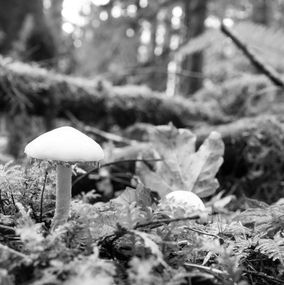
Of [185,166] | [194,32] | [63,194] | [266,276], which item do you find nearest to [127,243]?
[63,194]

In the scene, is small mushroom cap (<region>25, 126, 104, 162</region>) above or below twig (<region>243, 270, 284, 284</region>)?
above

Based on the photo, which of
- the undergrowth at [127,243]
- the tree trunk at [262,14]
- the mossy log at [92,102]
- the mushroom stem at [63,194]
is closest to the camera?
the undergrowth at [127,243]

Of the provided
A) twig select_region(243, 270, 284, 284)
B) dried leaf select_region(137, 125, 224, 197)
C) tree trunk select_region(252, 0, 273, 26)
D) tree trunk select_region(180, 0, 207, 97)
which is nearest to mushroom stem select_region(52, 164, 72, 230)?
twig select_region(243, 270, 284, 284)

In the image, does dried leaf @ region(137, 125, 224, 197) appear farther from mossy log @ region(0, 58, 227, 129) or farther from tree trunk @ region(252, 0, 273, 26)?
tree trunk @ region(252, 0, 273, 26)

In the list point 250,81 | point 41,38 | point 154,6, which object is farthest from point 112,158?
point 41,38

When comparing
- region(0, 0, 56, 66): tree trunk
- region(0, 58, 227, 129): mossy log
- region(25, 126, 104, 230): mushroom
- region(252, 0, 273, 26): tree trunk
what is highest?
region(252, 0, 273, 26): tree trunk

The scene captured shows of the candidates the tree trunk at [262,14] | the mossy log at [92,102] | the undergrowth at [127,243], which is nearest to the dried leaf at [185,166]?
the undergrowth at [127,243]

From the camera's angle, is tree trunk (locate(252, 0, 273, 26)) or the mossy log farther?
tree trunk (locate(252, 0, 273, 26))

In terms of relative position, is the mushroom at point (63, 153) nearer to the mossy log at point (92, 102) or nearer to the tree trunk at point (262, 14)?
the mossy log at point (92, 102)

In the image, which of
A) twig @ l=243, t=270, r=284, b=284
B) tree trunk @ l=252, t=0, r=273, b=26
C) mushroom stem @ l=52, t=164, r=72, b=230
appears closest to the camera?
twig @ l=243, t=270, r=284, b=284
